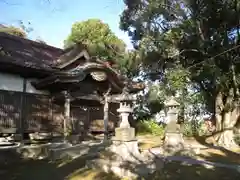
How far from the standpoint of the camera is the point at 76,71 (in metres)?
14.2

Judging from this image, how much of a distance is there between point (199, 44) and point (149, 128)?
28.0 ft

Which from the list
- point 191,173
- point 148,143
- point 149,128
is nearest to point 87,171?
point 191,173

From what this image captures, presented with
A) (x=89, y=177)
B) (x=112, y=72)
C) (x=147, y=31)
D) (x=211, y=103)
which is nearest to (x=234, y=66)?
(x=211, y=103)

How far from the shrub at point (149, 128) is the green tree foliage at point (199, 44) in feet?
14.6

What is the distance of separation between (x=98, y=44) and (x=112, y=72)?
12055mm

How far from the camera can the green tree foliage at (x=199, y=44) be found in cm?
1567

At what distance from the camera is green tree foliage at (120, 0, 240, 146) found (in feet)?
51.4

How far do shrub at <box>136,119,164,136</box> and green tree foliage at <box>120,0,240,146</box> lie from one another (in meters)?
4.46

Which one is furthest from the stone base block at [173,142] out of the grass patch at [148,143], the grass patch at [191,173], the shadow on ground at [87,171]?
the grass patch at [191,173]

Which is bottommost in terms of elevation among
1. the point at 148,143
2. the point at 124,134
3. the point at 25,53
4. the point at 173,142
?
the point at 148,143

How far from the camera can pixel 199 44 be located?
53.4 feet

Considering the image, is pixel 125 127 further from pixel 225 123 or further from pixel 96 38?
pixel 96 38

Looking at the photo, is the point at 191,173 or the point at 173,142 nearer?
the point at 191,173

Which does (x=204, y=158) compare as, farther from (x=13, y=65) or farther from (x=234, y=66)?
(x=13, y=65)
